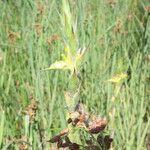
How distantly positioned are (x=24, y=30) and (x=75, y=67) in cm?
127

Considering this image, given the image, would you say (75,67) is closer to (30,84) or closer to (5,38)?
(30,84)

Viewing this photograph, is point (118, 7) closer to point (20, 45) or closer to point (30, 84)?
point (20, 45)

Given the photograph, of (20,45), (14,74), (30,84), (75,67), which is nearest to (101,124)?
(75,67)

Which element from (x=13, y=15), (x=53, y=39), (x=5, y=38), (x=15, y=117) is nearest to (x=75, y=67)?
(x=15, y=117)

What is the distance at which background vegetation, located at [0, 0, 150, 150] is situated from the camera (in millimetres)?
1192

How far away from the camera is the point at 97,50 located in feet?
5.92

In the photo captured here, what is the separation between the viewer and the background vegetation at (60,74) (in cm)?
119

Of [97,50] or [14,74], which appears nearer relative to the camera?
[14,74]

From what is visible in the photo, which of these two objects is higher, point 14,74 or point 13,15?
point 13,15

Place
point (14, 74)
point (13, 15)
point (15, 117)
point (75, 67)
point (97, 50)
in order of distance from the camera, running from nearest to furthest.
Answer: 1. point (75, 67)
2. point (15, 117)
3. point (14, 74)
4. point (97, 50)
5. point (13, 15)

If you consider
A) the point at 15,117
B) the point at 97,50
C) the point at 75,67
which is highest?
the point at 75,67

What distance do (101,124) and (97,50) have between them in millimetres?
1263

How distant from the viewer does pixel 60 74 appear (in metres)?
1.59

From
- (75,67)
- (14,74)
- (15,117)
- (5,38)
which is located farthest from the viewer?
(5,38)
